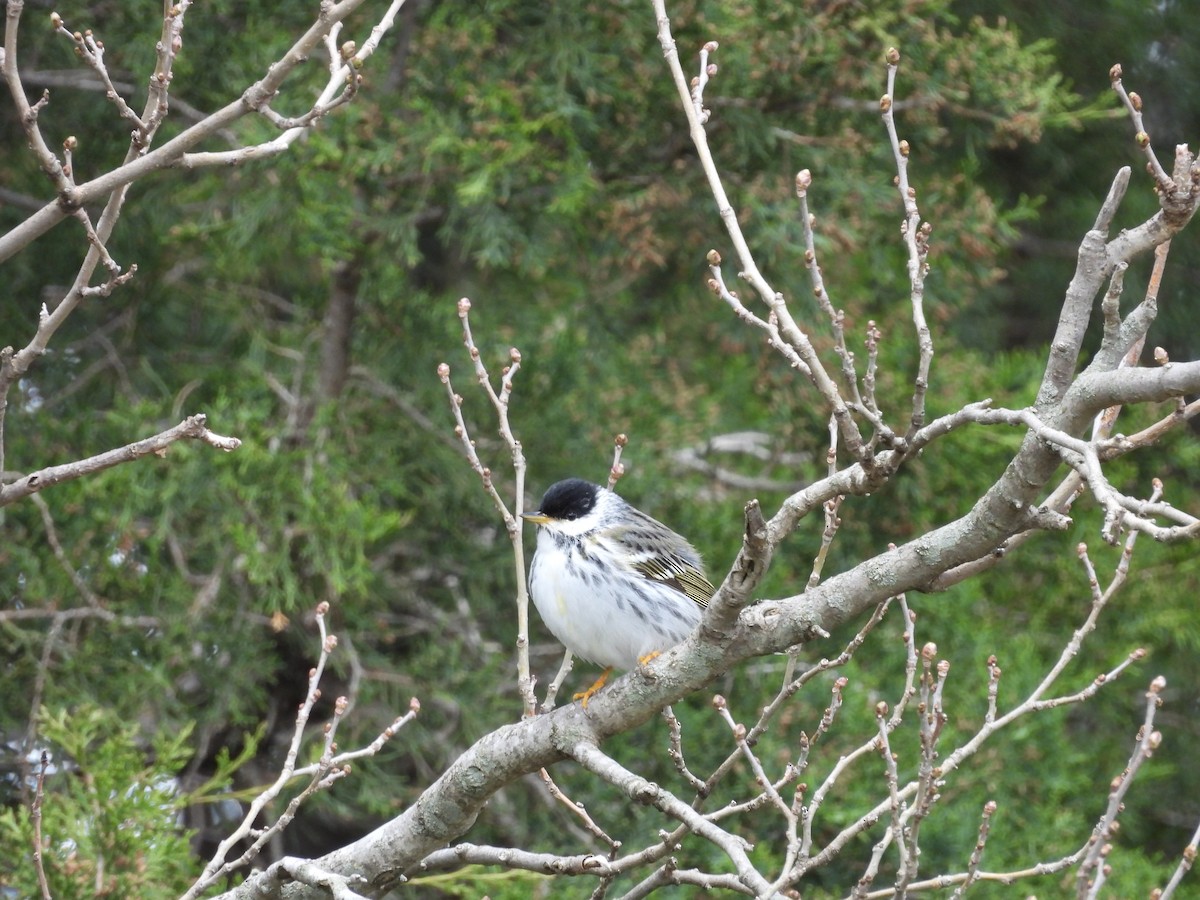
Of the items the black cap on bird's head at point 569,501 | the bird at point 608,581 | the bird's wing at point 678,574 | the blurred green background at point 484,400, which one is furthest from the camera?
the blurred green background at point 484,400

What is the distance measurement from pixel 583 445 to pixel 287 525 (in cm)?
114

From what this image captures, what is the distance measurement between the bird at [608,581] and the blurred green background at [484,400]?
814mm

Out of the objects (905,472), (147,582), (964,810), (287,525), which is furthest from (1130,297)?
(147,582)

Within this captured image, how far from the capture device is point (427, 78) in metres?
5.30

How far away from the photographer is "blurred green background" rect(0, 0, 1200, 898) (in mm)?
4930

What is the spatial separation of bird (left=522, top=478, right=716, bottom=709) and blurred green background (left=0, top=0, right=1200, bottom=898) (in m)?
0.81

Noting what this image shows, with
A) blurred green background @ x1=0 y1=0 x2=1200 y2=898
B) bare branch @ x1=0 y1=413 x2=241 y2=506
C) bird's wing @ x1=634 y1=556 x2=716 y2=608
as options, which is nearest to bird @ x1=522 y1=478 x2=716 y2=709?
bird's wing @ x1=634 y1=556 x2=716 y2=608

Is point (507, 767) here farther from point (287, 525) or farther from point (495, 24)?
point (495, 24)

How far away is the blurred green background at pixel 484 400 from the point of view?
194 inches

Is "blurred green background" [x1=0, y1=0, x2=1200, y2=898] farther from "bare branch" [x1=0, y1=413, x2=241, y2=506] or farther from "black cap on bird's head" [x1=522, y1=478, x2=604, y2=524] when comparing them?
"bare branch" [x1=0, y1=413, x2=241, y2=506]

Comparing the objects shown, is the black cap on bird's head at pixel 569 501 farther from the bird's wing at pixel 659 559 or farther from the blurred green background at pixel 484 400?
the blurred green background at pixel 484 400

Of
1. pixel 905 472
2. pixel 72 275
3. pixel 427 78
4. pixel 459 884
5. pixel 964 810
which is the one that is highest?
pixel 427 78

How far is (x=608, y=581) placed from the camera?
4020mm

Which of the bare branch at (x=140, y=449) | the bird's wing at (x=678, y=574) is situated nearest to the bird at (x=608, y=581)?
the bird's wing at (x=678, y=574)
